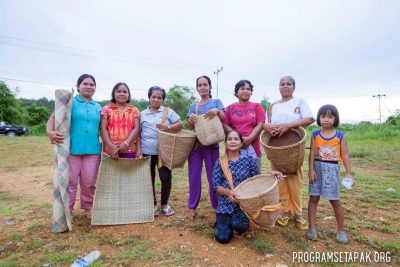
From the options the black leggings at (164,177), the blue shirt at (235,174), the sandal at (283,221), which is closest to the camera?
the blue shirt at (235,174)

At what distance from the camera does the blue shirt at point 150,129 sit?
3.49 metres

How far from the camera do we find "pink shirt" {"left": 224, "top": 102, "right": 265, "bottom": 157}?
3229 millimetres

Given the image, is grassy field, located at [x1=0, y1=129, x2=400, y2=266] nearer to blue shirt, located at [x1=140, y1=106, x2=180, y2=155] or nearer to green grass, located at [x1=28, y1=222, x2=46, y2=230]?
green grass, located at [x1=28, y1=222, x2=46, y2=230]

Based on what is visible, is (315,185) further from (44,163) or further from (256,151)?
(44,163)

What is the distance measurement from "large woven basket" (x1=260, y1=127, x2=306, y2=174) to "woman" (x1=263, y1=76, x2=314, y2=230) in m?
0.12

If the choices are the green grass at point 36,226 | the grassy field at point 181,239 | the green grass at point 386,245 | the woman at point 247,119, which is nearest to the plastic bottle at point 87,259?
the grassy field at point 181,239

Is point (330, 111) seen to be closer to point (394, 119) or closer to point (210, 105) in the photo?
point (210, 105)

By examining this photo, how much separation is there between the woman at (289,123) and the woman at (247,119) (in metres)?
0.14

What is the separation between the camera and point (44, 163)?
8.87 metres

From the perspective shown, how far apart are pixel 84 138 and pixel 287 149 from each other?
2.34 meters

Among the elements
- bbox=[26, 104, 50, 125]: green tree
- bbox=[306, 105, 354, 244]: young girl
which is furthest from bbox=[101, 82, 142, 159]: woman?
bbox=[26, 104, 50, 125]: green tree

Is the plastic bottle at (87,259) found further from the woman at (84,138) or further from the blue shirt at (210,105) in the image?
the blue shirt at (210,105)

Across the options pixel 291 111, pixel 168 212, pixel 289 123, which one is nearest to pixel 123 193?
pixel 168 212

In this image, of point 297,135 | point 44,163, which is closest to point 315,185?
point 297,135
